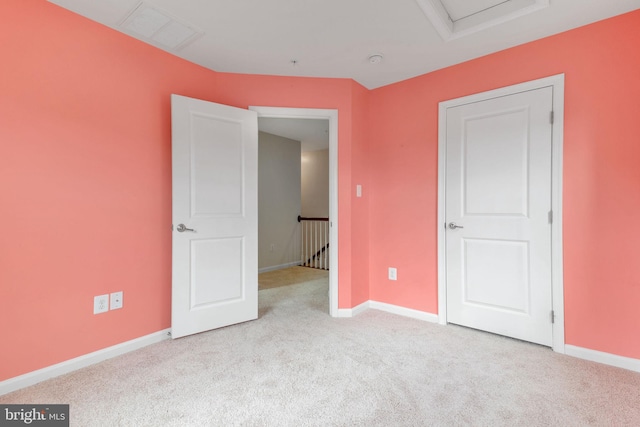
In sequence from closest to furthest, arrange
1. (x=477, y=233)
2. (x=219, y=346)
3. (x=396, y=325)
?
(x=219, y=346), (x=477, y=233), (x=396, y=325)

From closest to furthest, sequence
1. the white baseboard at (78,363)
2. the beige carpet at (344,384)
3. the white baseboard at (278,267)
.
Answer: the beige carpet at (344,384), the white baseboard at (78,363), the white baseboard at (278,267)

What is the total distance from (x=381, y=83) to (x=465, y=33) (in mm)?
963

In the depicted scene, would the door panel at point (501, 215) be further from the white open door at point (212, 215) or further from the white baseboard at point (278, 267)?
the white baseboard at point (278, 267)

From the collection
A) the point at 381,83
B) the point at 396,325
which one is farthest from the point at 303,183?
the point at 396,325

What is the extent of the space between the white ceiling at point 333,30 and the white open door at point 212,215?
516 millimetres

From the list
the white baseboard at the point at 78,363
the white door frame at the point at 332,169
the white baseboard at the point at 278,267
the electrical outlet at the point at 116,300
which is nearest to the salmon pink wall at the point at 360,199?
the white door frame at the point at 332,169

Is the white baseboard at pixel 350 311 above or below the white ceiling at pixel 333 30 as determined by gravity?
below

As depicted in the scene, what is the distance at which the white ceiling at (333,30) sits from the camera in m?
1.82

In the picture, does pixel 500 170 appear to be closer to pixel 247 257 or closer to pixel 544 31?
pixel 544 31

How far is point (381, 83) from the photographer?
2.96m

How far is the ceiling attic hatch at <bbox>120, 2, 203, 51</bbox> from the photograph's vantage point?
6.22 feet

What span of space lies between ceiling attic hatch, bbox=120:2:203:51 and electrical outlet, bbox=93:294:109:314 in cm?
193

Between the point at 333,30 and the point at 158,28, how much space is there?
1259 mm

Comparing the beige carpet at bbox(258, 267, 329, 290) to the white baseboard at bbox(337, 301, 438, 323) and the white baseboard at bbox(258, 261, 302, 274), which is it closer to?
the white baseboard at bbox(258, 261, 302, 274)
